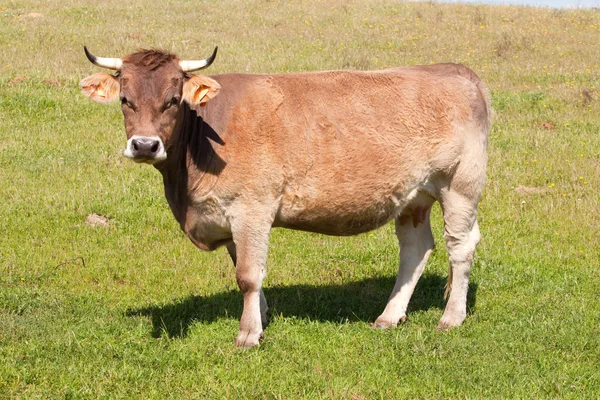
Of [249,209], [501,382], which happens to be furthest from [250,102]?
[501,382]

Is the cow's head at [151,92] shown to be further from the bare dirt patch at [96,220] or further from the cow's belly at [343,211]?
the bare dirt patch at [96,220]

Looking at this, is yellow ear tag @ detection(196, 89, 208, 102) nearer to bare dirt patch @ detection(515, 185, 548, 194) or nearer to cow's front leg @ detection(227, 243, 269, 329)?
cow's front leg @ detection(227, 243, 269, 329)

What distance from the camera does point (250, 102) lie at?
24.9ft

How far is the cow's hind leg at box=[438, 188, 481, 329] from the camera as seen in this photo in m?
8.21

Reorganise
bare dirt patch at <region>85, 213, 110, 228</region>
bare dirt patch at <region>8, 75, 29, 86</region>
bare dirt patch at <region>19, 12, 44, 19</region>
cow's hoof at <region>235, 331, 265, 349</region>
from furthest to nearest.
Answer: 1. bare dirt patch at <region>19, 12, 44, 19</region>
2. bare dirt patch at <region>8, 75, 29, 86</region>
3. bare dirt patch at <region>85, 213, 110, 228</region>
4. cow's hoof at <region>235, 331, 265, 349</region>

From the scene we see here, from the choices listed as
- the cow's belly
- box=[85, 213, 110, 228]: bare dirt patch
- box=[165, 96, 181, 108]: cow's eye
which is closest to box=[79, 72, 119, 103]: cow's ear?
box=[165, 96, 181, 108]: cow's eye

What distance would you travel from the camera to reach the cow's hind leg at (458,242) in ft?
26.9

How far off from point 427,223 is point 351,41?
17.0m

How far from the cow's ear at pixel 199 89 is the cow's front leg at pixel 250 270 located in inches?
47.8

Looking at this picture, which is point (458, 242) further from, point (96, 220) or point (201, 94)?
point (96, 220)

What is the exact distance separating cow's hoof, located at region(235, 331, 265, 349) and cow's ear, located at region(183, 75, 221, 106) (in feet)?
7.13

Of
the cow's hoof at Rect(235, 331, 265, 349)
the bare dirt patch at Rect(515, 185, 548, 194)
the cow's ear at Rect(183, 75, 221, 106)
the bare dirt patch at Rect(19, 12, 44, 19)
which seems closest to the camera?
the cow's ear at Rect(183, 75, 221, 106)

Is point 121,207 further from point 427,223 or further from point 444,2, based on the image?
point 444,2

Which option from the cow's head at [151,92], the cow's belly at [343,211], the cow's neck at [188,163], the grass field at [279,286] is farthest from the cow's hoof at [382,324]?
the cow's head at [151,92]
